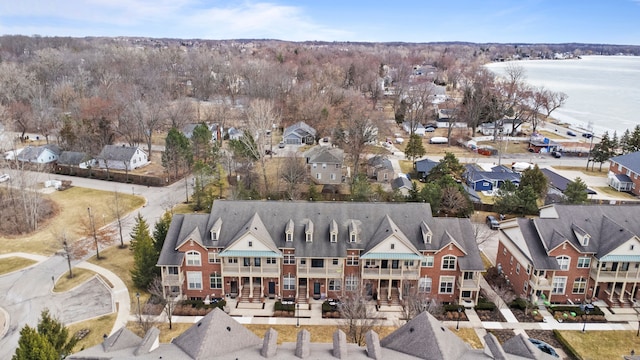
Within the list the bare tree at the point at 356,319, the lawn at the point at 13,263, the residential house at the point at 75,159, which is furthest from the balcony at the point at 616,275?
the residential house at the point at 75,159

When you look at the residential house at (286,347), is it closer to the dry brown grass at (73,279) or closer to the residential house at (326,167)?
the dry brown grass at (73,279)

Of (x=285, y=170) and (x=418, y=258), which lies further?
(x=285, y=170)

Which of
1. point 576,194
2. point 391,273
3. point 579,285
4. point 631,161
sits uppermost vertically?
point 631,161

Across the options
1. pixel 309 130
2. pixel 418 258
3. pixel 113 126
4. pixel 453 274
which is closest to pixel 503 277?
pixel 453 274

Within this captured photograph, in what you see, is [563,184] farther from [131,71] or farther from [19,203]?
[131,71]

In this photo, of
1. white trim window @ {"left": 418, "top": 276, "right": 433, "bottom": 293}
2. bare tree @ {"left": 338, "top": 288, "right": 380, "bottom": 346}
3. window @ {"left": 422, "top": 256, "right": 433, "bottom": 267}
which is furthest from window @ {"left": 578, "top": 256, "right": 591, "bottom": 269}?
bare tree @ {"left": 338, "top": 288, "right": 380, "bottom": 346}

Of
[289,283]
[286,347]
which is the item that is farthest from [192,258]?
[286,347]

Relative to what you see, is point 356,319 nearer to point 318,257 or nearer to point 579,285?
point 318,257
